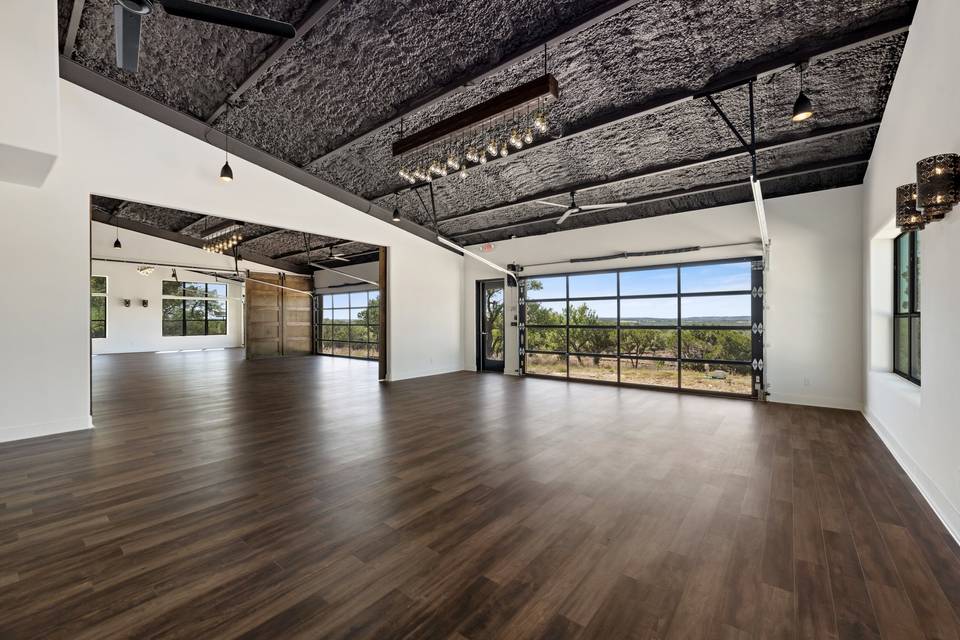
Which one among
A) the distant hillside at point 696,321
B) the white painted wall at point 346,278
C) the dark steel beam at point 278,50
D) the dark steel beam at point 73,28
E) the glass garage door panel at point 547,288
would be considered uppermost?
the dark steel beam at point 73,28

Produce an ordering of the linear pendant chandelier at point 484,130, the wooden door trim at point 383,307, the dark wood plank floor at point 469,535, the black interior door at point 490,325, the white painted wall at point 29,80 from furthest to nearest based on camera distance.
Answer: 1. the black interior door at point 490,325
2. the wooden door trim at point 383,307
3. the linear pendant chandelier at point 484,130
4. the white painted wall at point 29,80
5. the dark wood plank floor at point 469,535

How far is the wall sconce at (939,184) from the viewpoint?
7.96 ft

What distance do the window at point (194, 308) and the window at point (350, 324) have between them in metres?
5.35

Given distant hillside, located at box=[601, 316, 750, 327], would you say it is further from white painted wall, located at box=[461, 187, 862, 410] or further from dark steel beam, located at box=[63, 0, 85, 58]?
dark steel beam, located at box=[63, 0, 85, 58]

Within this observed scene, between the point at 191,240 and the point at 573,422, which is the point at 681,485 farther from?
the point at 191,240

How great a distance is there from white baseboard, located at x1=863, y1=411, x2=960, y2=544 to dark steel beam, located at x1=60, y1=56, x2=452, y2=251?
8.31 metres

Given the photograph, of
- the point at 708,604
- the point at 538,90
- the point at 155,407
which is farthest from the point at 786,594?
the point at 155,407

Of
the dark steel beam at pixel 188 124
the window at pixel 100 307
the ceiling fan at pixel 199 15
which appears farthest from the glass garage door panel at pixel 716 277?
the window at pixel 100 307

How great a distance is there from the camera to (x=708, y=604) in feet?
5.97

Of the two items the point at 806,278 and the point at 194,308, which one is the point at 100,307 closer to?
the point at 194,308

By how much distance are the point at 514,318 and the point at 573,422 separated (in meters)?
4.73

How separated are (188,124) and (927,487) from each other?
8.72 meters

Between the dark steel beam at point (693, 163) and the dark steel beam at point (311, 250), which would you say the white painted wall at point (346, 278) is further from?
the dark steel beam at point (693, 163)

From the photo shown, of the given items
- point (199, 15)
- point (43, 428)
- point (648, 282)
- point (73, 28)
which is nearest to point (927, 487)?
point (648, 282)
